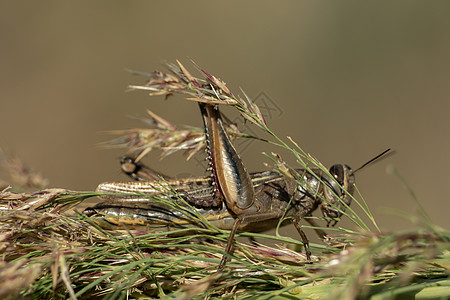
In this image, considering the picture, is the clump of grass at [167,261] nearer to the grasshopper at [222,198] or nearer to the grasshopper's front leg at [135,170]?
the grasshopper at [222,198]

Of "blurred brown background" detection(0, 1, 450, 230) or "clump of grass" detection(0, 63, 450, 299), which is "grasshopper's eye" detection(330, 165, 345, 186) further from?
"blurred brown background" detection(0, 1, 450, 230)

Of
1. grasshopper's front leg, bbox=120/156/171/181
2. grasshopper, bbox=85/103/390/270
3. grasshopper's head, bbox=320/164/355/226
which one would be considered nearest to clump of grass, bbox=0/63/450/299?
grasshopper, bbox=85/103/390/270

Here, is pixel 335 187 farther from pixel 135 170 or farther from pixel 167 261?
pixel 135 170

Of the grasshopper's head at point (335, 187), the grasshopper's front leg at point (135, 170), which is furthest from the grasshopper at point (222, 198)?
the grasshopper's front leg at point (135, 170)

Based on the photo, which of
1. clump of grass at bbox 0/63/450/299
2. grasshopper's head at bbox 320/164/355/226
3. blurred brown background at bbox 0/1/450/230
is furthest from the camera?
blurred brown background at bbox 0/1/450/230

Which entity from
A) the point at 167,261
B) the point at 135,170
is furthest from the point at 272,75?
the point at 167,261

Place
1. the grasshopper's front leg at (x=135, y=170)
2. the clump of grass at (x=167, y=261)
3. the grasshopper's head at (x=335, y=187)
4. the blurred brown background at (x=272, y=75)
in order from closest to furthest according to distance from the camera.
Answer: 1. the clump of grass at (x=167, y=261)
2. the grasshopper's head at (x=335, y=187)
3. the grasshopper's front leg at (x=135, y=170)
4. the blurred brown background at (x=272, y=75)

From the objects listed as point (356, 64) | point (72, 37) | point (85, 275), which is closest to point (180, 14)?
point (72, 37)

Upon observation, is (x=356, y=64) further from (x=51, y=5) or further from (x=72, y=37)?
(x=51, y=5)
